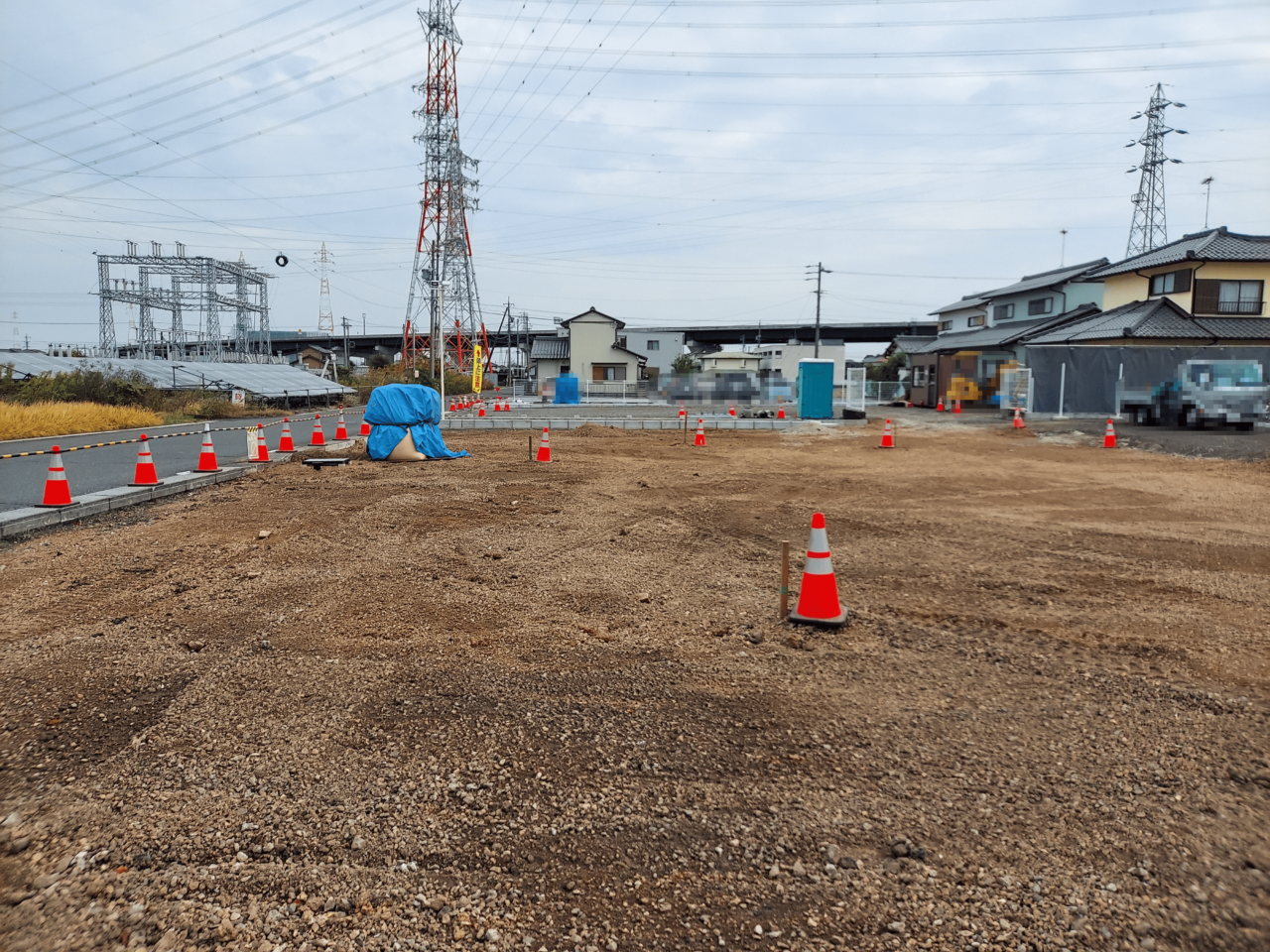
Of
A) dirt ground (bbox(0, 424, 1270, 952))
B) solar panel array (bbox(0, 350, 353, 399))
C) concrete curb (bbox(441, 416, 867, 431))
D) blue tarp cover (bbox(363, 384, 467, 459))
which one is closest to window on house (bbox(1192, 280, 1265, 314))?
concrete curb (bbox(441, 416, 867, 431))

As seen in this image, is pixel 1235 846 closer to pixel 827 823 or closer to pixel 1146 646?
pixel 827 823

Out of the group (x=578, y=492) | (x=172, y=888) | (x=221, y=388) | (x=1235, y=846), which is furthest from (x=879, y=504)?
(x=221, y=388)

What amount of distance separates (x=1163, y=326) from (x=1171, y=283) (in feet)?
12.8

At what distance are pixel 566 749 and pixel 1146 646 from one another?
11.3 ft

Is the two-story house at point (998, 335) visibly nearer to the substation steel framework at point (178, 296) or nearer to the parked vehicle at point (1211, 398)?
the parked vehicle at point (1211, 398)

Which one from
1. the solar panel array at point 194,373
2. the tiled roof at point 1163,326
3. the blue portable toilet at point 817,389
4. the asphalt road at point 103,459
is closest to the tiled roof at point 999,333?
the tiled roof at point 1163,326

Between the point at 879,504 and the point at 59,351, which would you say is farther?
the point at 59,351

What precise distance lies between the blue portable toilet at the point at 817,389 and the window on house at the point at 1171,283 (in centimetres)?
1458

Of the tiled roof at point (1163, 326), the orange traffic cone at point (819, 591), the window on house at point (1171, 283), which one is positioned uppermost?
the window on house at point (1171, 283)

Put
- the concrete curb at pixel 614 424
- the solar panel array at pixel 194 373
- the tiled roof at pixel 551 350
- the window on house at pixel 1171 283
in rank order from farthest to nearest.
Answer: the tiled roof at pixel 551 350, the window on house at pixel 1171 283, the solar panel array at pixel 194 373, the concrete curb at pixel 614 424

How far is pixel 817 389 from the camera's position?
1049 inches

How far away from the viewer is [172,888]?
236cm

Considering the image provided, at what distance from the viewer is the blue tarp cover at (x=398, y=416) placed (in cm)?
1323

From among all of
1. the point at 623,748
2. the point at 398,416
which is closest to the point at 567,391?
the point at 398,416
